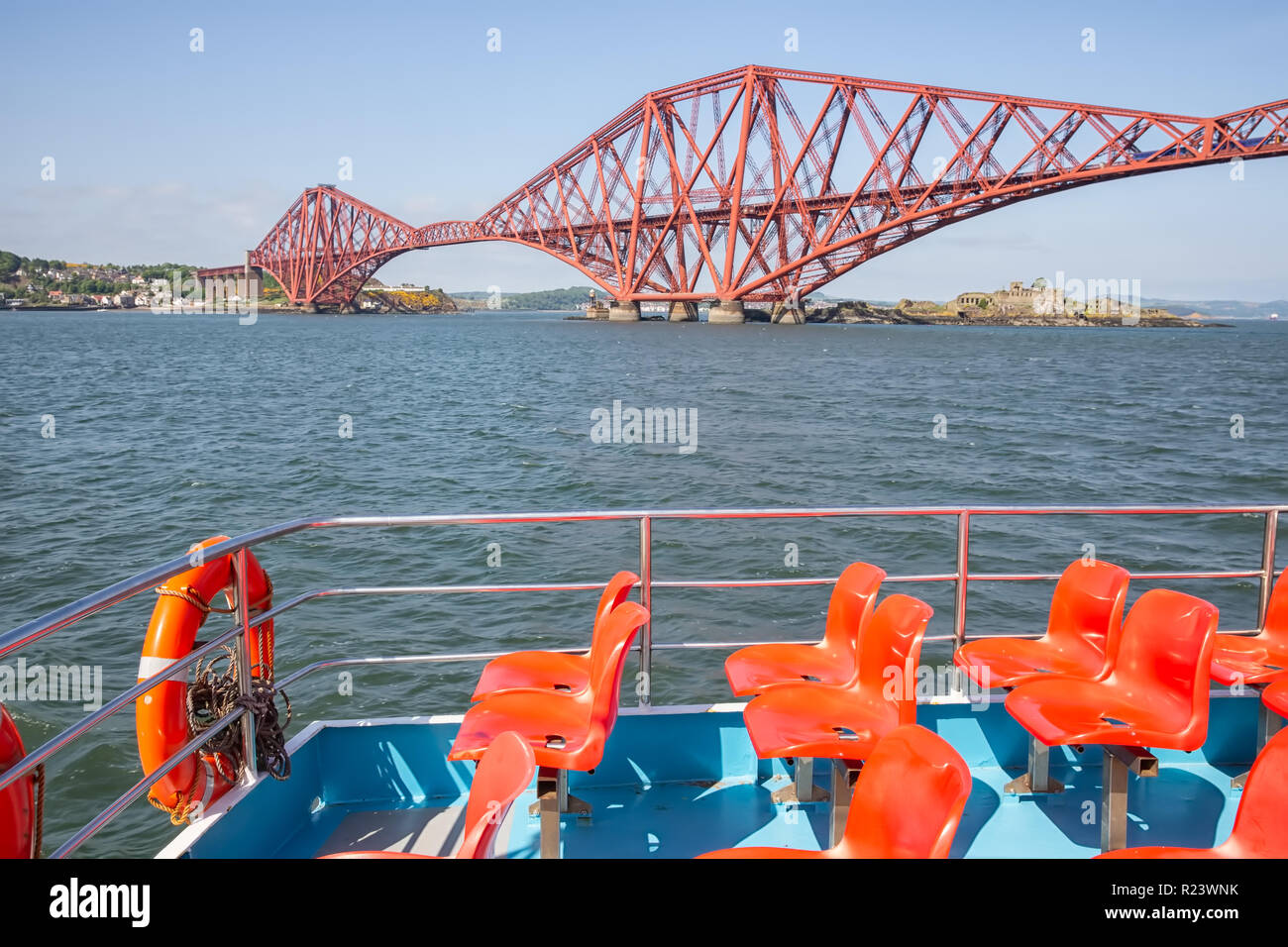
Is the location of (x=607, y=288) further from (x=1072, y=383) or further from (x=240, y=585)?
(x=240, y=585)

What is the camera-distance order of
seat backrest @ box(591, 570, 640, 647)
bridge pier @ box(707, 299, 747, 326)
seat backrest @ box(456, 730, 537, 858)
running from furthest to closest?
bridge pier @ box(707, 299, 747, 326) < seat backrest @ box(591, 570, 640, 647) < seat backrest @ box(456, 730, 537, 858)

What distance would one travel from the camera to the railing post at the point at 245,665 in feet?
9.03

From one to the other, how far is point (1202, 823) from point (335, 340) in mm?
62565

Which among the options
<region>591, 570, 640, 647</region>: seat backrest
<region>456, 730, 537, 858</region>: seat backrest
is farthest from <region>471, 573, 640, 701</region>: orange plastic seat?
<region>456, 730, 537, 858</region>: seat backrest

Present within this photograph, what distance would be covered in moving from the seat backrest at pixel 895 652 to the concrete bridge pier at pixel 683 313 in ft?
269

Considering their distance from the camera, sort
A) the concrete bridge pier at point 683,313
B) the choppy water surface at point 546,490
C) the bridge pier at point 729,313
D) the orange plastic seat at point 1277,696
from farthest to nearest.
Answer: the concrete bridge pier at point 683,313, the bridge pier at point 729,313, the choppy water surface at point 546,490, the orange plastic seat at point 1277,696

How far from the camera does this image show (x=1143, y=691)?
2898 millimetres

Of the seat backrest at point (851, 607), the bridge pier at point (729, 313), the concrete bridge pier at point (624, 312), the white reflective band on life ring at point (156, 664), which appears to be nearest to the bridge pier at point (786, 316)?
the bridge pier at point (729, 313)

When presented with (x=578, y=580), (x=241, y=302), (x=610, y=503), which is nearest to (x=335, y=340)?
(x=610, y=503)

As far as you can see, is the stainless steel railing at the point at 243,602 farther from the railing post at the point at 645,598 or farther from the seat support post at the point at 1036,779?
the seat support post at the point at 1036,779

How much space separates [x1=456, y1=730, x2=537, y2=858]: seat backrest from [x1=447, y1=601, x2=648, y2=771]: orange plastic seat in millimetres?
690

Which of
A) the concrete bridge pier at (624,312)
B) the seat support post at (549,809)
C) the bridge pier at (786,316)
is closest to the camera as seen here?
the seat support post at (549,809)

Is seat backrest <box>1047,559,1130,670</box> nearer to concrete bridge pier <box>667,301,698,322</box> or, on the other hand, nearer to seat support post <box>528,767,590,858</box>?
seat support post <box>528,767,590,858</box>

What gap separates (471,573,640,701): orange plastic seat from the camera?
307cm
